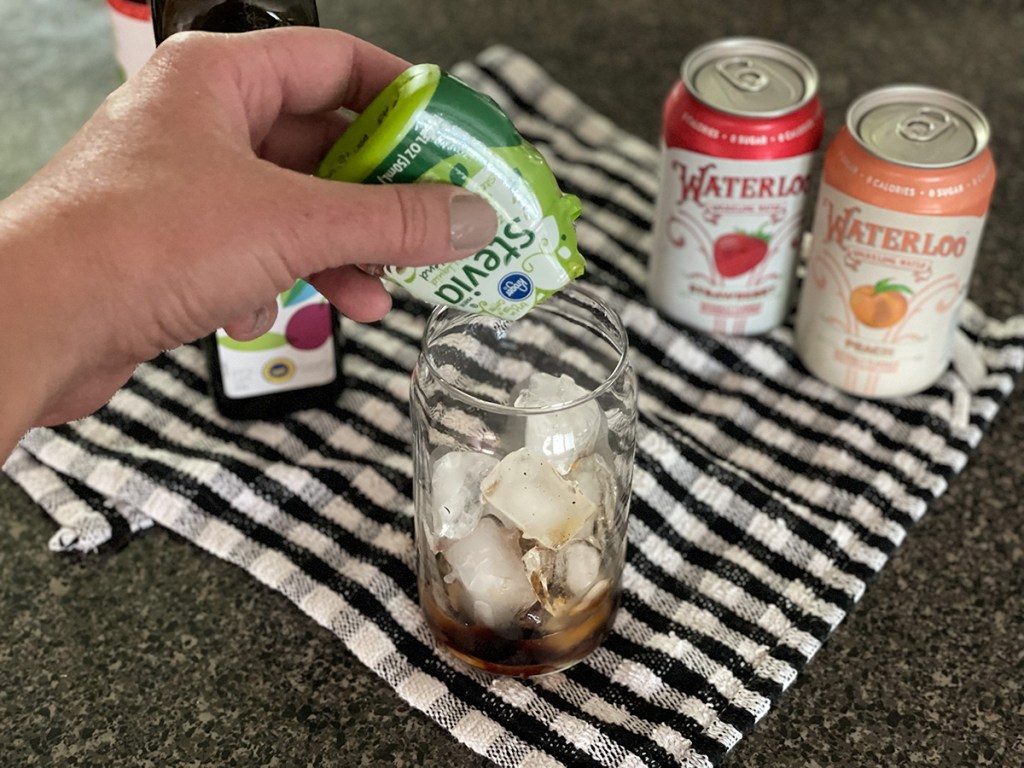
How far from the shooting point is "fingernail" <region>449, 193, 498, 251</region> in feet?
1.84

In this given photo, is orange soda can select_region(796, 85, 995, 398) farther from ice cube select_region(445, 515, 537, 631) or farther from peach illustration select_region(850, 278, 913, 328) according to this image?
ice cube select_region(445, 515, 537, 631)

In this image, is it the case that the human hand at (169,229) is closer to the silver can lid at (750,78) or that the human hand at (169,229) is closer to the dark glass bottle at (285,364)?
the dark glass bottle at (285,364)

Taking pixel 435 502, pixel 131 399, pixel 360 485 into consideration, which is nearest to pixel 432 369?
pixel 435 502

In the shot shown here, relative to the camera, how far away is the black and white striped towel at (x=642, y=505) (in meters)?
0.68

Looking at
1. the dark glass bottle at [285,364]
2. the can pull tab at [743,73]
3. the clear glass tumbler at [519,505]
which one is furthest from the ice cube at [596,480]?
the can pull tab at [743,73]

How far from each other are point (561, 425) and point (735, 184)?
0.28 metres

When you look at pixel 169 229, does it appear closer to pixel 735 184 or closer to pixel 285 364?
pixel 285 364

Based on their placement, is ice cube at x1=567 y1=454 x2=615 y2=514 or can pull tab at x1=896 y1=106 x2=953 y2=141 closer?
ice cube at x1=567 y1=454 x2=615 y2=514

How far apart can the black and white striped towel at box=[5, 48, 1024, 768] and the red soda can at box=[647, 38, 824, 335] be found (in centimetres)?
3

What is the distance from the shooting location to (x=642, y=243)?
39.9 inches

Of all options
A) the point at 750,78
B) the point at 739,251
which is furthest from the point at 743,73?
the point at 739,251

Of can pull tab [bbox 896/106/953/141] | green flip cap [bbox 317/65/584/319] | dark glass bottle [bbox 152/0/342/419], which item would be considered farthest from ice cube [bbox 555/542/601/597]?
can pull tab [bbox 896/106/953/141]

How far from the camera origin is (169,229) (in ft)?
1.75

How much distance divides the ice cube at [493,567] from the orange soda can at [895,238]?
0.33 meters
